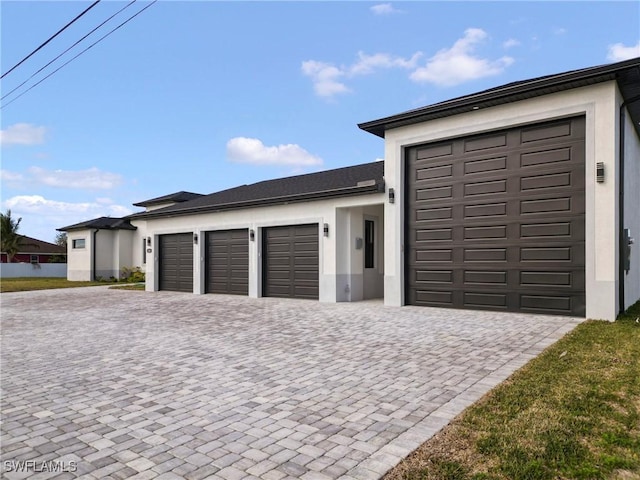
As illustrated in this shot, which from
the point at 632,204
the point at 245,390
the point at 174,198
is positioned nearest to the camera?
the point at 245,390

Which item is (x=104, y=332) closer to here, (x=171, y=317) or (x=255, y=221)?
(x=171, y=317)

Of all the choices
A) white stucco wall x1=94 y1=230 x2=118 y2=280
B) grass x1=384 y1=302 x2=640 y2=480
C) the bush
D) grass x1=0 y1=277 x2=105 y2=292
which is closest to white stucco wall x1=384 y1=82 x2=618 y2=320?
grass x1=384 y1=302 x2=640 y2=480

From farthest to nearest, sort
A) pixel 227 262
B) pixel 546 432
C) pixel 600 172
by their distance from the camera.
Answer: pixel 227 262
pixel 600 172
pixel 546 432

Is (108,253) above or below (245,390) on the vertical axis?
above

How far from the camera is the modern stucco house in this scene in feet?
26.0

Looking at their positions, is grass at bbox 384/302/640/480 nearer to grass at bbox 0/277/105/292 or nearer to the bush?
grass at bbox 0/277/105/292

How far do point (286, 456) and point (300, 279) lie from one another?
10.3 metres

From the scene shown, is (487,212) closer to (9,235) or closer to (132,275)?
(132,275)

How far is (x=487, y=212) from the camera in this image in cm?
933

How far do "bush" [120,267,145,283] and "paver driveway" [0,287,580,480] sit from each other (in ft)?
56.7

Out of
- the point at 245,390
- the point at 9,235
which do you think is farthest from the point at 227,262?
the point at 9,235

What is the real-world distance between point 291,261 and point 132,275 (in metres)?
16.5

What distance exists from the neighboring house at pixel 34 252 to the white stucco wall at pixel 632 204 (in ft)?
157

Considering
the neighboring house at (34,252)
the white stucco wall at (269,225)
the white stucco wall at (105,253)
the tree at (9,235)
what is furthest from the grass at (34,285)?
the neighboring house at (34,252)
